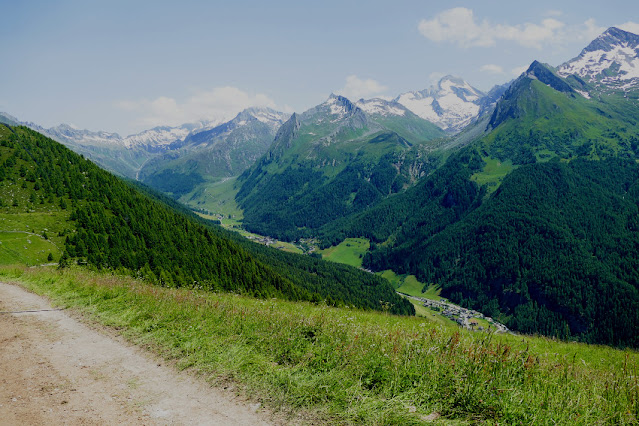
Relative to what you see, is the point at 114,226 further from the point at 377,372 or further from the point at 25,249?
the point at 377,372

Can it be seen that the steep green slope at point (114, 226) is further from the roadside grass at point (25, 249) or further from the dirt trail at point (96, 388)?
the dirt trail at point (96, 388)

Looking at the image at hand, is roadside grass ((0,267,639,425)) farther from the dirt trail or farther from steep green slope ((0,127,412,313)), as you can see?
steep green slope ((0,127,412,313))

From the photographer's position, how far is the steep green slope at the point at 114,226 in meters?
77.2

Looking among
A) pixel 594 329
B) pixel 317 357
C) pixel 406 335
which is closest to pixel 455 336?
pixel 406 335

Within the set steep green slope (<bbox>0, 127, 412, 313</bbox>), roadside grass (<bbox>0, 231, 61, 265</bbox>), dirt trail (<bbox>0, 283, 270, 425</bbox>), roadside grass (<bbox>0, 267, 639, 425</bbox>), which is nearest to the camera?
roadside grass (<bbox>0, 267, 639, 425</bbox>)

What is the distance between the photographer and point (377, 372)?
877cm

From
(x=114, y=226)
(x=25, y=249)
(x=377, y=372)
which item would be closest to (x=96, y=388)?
(x=377, y=372)

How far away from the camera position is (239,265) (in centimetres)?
10688

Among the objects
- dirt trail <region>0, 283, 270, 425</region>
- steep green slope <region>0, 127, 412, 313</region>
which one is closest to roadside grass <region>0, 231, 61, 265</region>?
steep green slope <region>0, 127, 412, 313</region>

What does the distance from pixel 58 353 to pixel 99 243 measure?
7898 cm

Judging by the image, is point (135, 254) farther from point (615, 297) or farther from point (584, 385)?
point (615, 297)

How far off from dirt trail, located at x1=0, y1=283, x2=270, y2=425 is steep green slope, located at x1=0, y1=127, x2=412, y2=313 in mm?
57473

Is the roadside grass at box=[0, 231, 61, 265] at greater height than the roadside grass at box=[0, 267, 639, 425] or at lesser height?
lesser

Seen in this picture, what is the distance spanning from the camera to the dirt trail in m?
7.28
